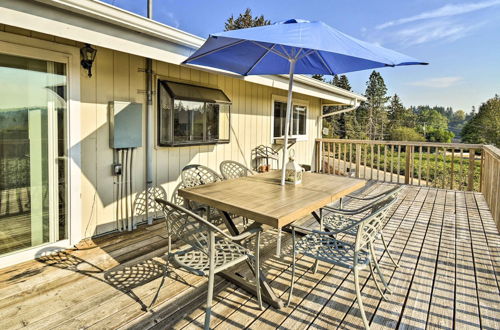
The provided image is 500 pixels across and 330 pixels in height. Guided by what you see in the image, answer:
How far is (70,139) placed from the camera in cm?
289

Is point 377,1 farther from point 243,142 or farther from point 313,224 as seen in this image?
point 313,224

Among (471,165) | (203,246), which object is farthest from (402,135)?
(203,246)

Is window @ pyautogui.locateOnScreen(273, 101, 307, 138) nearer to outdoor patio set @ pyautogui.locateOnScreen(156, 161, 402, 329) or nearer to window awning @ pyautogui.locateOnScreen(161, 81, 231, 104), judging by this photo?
window awning @ pyautogui.locateOnScreen(161, 81, 231, 104)

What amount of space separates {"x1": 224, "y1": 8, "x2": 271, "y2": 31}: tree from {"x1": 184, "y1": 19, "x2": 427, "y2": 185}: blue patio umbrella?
19.0 metres

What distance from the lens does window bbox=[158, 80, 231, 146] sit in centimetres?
376

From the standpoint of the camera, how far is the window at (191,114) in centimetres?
376

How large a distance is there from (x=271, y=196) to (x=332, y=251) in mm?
602

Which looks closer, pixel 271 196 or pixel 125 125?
pixel 271 196

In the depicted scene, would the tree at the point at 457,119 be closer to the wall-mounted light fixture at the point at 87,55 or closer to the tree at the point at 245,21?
the tree at the point at 245,21

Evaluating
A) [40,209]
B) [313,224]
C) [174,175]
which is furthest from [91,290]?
[313,224]

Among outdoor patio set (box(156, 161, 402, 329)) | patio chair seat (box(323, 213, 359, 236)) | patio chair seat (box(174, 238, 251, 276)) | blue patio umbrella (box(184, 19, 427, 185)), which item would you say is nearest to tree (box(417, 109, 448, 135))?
blue patio umbrella (box(184, 19, 427, 185))

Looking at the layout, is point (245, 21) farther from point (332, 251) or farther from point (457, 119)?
point (457, 119)

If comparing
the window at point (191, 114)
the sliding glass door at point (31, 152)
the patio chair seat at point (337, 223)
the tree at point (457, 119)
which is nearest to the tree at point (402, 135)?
the window at point (191, 114)

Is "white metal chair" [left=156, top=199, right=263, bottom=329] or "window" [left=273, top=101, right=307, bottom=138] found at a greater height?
→ "window" [left=273, top=101, right=307, bottom=138]
